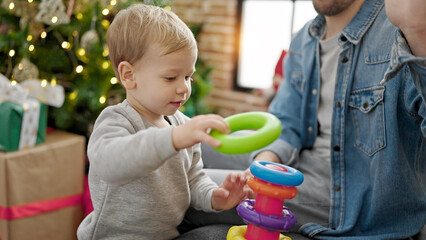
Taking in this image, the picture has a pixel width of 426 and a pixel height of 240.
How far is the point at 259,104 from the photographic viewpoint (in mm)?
3371

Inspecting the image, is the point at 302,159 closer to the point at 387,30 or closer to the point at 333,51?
the point at 333,51

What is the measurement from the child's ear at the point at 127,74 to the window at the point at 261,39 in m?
2.49

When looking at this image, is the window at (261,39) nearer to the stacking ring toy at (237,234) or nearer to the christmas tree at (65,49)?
the christmas tree at (65,49)

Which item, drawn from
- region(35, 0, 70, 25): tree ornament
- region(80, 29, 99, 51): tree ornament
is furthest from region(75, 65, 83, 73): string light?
region(35, 0, 70, 25): tree ornament

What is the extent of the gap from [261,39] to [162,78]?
8.67 ft

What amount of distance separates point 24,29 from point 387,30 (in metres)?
1.52

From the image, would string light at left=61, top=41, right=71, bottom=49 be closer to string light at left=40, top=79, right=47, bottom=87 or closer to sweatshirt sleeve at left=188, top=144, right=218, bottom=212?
string light at left=40, top=79, right=47, bottom=87

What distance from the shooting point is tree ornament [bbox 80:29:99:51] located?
6.37 feet

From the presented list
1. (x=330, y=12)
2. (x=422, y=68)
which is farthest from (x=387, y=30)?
(x=422, y=68)

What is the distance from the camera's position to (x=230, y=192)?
111 cm

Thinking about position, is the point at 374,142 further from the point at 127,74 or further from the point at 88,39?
the point at 88,39

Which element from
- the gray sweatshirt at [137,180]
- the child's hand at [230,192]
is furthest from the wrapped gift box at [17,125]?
the child's hand at [230,192]

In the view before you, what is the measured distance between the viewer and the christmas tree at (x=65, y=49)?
6.28 feet

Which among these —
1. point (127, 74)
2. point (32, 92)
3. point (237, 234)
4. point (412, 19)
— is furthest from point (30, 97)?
point (412, 19)
